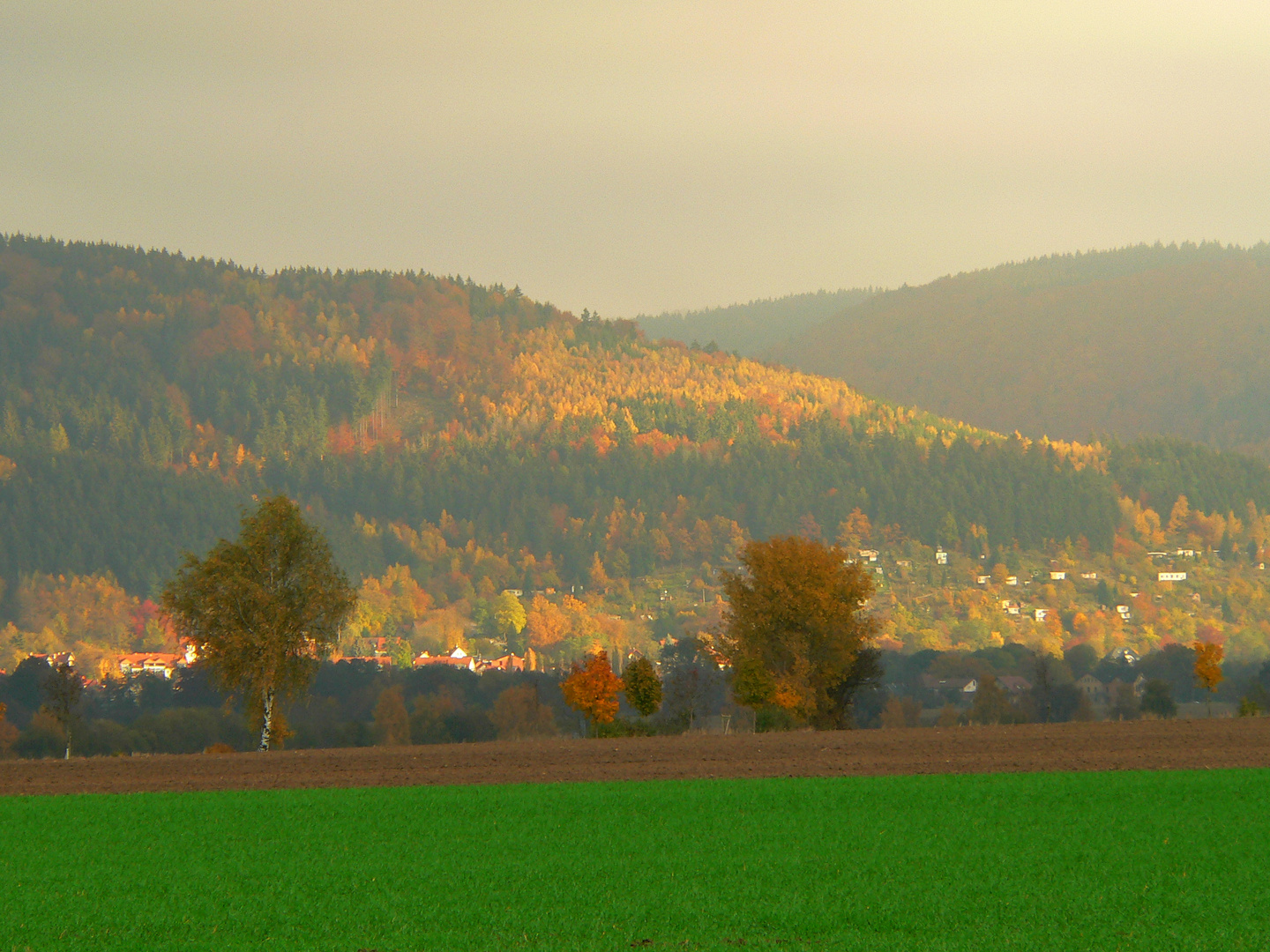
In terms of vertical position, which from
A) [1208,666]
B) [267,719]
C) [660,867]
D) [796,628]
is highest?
[796,628]

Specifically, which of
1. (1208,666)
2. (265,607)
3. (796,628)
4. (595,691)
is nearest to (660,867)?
(265,607)

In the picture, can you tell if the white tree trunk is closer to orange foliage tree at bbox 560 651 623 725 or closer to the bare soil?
the bare soil

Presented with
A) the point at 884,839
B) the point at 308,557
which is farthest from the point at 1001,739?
the point at 308,557

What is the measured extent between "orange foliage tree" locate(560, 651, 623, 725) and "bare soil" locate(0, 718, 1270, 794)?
9609 mm

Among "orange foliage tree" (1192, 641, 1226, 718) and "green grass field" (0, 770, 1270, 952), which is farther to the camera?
"orange foliage tree" (1192, 641, 1226, 718)

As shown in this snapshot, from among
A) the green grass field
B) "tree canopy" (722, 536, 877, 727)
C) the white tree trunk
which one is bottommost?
the green grass field

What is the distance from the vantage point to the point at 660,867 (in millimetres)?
28141

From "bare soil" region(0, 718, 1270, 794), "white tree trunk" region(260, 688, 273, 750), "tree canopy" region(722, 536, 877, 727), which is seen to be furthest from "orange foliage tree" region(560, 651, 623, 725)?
"white tree trunk" region(260, 688, 273, 750)

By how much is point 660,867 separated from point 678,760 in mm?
23288

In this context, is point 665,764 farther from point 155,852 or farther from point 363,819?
point 155,852

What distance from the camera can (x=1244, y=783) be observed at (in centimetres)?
3978

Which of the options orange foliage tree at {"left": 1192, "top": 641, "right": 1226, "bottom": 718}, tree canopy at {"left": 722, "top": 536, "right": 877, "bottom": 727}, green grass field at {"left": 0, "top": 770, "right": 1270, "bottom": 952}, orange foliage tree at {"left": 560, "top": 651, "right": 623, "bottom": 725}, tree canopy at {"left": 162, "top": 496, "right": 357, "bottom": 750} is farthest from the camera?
orange foliage tree at {"left": 1192, "top": 641, "right": 1226, "bottom": 718}

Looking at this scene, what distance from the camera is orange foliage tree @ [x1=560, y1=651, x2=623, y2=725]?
70875mm

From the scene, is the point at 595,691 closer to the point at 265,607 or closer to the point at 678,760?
the point at 265,607
